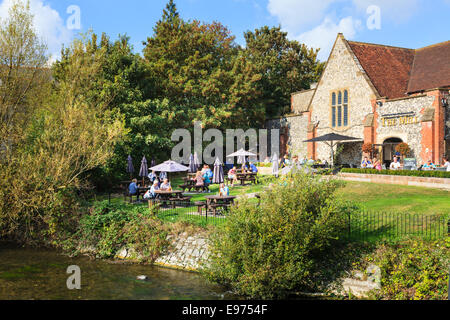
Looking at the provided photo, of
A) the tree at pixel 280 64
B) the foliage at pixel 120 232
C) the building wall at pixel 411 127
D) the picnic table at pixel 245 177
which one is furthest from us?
the tree at pixel 280 64

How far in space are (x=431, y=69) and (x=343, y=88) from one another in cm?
659

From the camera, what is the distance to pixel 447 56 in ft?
97.2

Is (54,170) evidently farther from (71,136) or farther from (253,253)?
(253,253)

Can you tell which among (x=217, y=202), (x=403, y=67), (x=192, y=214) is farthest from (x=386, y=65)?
(x=192, y=214)

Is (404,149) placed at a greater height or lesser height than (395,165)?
greater

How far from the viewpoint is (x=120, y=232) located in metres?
17.5

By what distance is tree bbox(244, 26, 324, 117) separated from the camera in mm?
45875

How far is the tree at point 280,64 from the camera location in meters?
45.9

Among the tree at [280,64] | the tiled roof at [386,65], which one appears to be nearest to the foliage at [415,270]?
the tiled roof at [386,65]

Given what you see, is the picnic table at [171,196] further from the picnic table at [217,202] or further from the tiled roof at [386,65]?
the tiled roof at [386,65]

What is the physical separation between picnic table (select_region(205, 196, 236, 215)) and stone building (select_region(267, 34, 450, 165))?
10913 millimetres

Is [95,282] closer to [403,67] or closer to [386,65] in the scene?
[386,65]

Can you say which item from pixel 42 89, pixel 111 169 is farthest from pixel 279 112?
pixel 42 89
